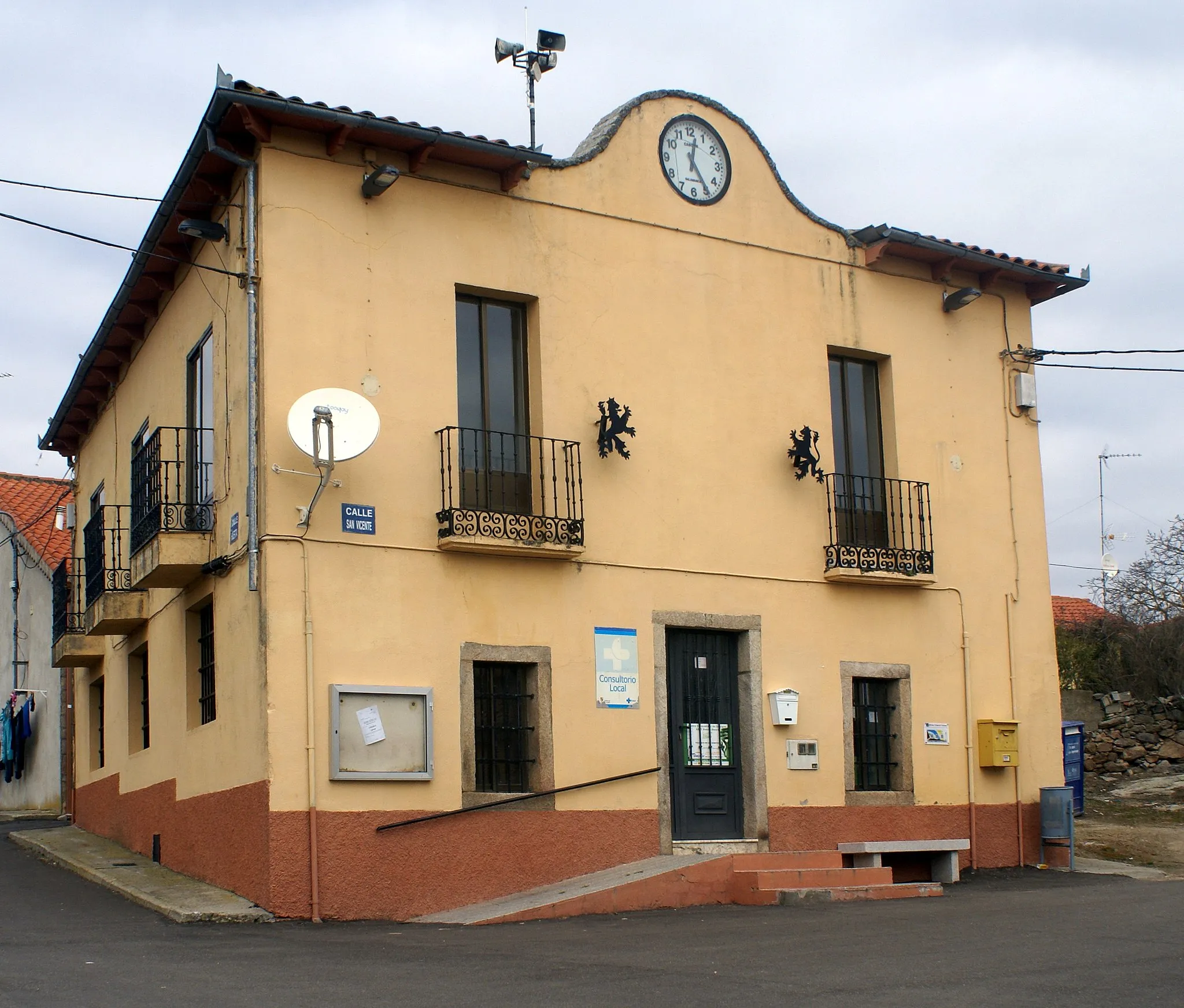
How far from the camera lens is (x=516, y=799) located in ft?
42.0

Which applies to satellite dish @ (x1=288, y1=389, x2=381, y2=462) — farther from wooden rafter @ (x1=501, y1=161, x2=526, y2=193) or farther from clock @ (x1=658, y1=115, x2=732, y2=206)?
clock @ (x1=658, y1=115, x2=732, y2=206)

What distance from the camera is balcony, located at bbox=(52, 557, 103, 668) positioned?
59.8ft

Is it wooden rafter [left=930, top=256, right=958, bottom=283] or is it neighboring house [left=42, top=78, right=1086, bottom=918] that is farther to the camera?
wooden rafter [left=930, top=256, right=958, bottom=283]

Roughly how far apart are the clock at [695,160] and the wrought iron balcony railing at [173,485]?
5333 mm

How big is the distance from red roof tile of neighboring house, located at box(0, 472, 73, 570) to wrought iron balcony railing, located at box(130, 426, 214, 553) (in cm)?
721

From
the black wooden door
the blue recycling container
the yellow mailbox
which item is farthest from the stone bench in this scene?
the blue recycling container

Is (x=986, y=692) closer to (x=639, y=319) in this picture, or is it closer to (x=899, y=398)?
(x=899, y=398)

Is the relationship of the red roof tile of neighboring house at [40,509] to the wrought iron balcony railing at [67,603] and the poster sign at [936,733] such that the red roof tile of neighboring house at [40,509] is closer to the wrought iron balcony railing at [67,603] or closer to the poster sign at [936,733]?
the wrought iron balcony railing at [67,603]

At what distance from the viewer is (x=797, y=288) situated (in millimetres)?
15625

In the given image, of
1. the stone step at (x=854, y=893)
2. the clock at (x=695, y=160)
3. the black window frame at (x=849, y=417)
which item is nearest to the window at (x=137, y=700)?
the stone step at (x=854, y=893)

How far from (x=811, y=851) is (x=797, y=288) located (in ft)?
19.1

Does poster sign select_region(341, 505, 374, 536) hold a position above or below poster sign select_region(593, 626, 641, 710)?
above

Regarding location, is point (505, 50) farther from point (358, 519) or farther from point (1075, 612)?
point (1075, 612)

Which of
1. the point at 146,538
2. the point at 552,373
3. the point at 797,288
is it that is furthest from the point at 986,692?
the point at 146,538
